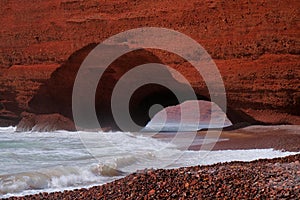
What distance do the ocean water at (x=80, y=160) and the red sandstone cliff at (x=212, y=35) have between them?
6.41 ft

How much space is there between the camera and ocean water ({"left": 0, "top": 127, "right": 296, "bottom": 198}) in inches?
242

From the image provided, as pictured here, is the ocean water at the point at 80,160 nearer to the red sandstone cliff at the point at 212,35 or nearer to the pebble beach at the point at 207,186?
the pebble beach at the point at 207,186

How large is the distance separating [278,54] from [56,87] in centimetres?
670

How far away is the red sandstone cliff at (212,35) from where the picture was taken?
35.7ft

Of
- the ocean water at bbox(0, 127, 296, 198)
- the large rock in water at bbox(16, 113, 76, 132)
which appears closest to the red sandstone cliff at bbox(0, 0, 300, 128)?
the large rock in water at bbox(16, 113, 76, 132)

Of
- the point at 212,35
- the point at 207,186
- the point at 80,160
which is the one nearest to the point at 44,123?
the point at 212,35

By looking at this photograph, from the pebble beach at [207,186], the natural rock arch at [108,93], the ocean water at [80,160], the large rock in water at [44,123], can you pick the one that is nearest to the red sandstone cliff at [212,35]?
the natural rock arch at [108,93]

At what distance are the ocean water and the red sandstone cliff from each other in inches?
76.9

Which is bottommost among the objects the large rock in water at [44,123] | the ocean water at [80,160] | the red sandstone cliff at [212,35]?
the large rock in water at [44,123]

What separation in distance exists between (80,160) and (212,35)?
5058mm

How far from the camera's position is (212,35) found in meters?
11.4

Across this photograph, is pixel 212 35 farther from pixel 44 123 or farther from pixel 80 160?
pixel 44 123

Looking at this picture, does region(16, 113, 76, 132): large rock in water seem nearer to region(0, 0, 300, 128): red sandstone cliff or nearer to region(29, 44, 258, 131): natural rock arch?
region(29, 44, 258, 131): natural rock arch

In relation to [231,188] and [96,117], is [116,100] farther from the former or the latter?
[231,188]
